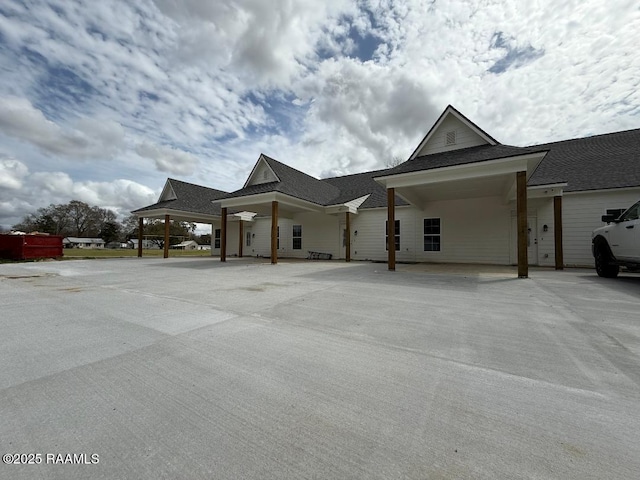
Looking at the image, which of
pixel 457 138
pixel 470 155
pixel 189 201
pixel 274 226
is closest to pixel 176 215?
pixel 189 201

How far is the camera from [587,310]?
14.7ft

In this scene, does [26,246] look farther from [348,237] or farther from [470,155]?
[470,155]

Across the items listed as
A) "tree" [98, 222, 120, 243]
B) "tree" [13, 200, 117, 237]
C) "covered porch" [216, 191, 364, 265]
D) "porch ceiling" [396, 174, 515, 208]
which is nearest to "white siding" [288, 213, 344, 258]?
"covered porch" [216, 191, 364, 265]

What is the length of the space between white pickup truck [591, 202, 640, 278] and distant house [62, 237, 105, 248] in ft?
294

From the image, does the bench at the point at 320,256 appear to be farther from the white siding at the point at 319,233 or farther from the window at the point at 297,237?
the window at the point at 297,237

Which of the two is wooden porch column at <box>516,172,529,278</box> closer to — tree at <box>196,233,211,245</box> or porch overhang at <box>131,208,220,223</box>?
porch overhang at <box>131,208,220,223</box>

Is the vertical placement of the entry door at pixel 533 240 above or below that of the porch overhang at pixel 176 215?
below

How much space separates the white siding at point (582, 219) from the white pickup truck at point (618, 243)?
3980 millimetres

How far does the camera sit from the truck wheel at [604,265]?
25.3ft

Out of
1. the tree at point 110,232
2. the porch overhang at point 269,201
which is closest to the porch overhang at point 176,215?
the porch overhang at point 269,201

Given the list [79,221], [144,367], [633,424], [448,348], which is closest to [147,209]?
[144,367]

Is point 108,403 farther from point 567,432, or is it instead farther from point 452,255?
point 452,255

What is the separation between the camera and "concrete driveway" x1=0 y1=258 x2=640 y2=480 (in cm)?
145

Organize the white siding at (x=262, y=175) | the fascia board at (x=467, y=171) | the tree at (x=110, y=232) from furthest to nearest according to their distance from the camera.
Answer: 1. the tree at (x=110, y=232)
2. the white siding at (x=262, y=175)
3. the fascia board at (x=467, y=171)
